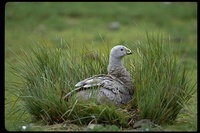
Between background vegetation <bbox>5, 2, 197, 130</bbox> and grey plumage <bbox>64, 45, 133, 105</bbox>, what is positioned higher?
background vegetation <bbox>5, 2, 197, 130</bbox>

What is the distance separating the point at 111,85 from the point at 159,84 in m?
0.69

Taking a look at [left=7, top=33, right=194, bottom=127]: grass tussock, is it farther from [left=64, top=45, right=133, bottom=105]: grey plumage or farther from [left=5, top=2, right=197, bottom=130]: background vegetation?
[left=5, top=2, right=197, bottom=130]: background vegetation

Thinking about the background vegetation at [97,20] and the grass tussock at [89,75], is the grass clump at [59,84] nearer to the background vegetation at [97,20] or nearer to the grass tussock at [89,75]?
the grass tussock at [89,75]

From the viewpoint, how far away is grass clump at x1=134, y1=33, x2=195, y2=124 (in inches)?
340

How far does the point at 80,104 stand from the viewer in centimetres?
848

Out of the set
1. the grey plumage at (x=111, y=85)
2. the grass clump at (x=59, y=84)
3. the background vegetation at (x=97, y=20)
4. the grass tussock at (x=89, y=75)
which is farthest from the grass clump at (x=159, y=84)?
the background vegetation at (x=97, y=20)

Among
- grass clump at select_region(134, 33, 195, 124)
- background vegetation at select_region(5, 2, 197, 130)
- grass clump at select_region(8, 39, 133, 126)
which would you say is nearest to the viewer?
grass clump at select_region(8, 39, 133, 126)

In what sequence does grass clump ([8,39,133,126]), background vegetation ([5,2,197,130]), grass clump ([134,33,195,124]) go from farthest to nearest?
background vegetation ([5,2,197,130]) → grass clump ([134,33,195,124]) → grass clump ([8,39,133,126])

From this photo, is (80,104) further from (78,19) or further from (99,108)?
(78,19)

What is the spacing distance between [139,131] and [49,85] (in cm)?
160

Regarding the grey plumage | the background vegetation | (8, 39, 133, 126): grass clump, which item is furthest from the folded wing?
the background vegetation

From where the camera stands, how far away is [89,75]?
9625 millimetres

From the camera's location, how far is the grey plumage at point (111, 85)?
28.5 ft

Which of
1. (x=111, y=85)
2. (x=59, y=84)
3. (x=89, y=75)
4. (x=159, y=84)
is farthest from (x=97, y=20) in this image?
(x=159, y=84)
